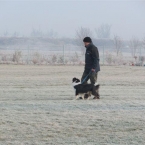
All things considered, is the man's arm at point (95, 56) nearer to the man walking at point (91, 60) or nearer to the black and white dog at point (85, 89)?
the man walking at point (91, 60)

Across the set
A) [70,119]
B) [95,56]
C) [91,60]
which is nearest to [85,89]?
[91,60]

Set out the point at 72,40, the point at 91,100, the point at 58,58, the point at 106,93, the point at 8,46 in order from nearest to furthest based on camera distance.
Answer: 1. the point at 91,100
2. the point at 106,93
3. the point at 58,58
4. the point at 8,46
5. the point at 72,40

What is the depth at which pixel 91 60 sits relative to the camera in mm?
14250

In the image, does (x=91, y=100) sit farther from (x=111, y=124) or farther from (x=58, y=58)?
(x=58, y=58)

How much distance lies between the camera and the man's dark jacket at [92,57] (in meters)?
14.0

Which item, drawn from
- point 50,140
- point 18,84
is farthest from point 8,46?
point 50,140

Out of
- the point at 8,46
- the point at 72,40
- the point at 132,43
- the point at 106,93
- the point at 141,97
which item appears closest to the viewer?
the point at 141,97

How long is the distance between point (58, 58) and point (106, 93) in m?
27.7

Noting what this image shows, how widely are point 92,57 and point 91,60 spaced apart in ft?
0.44

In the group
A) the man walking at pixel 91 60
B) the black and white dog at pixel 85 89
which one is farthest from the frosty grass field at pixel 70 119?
the man walking at pixel 91 60

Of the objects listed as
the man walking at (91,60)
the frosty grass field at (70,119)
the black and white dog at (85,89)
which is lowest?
the frosty grass field at (70,119)

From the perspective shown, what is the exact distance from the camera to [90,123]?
1028 centimetres

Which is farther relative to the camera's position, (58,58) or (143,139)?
(58,58)

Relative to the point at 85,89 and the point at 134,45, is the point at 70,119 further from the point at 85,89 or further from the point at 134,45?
the point at 134,45
